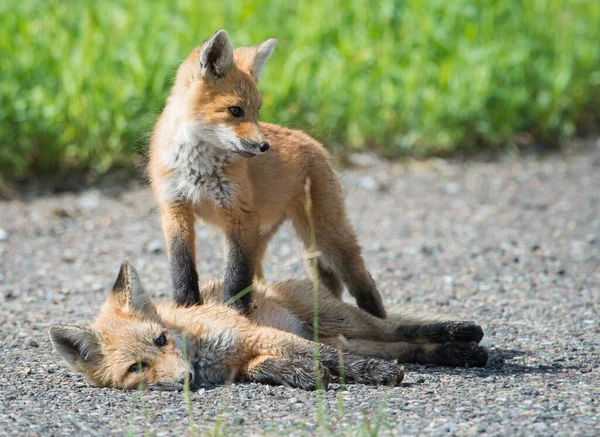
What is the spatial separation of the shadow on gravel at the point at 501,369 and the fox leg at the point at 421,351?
0.05m

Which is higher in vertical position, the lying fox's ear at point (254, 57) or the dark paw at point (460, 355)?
the lying fox's ear at point (254, 57)

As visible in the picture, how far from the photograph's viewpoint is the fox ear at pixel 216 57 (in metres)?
5.08

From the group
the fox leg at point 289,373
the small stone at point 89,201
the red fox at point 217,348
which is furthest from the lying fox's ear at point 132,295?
the small stone at point 89,201

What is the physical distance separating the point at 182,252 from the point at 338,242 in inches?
42.5

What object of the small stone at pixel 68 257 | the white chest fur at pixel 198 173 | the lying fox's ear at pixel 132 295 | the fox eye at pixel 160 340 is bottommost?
the small stone at pixel 68 257

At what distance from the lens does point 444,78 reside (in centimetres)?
1070

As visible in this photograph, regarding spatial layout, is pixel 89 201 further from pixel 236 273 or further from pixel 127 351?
pixel 127 351

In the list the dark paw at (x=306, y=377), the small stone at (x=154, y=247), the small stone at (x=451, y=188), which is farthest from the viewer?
the small stone at (x=451, y=188)

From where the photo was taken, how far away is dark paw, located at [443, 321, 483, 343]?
5.16 meters

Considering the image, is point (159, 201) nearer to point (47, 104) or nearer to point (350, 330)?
point (350, 330)

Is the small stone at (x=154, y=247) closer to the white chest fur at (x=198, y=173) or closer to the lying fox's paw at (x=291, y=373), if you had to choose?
the white chest fur at (x=198, y=173)

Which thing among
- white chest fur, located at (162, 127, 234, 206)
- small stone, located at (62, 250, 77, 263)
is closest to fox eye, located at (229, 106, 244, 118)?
Answer: white chest fur, located at (162, 127, 234, 206)

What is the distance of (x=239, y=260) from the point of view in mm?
5031

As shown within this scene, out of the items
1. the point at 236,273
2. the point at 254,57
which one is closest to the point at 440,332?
the point at 236,273
